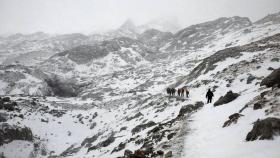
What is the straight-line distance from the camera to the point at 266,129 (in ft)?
37.2

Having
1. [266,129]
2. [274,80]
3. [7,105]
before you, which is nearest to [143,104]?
[7,105]

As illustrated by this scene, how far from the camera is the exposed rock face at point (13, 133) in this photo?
35188 millimetres

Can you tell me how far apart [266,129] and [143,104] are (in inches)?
1356

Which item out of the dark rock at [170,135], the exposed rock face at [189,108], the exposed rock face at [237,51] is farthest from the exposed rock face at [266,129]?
the exposed rock face at [237,51]

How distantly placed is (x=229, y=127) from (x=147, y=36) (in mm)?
144185

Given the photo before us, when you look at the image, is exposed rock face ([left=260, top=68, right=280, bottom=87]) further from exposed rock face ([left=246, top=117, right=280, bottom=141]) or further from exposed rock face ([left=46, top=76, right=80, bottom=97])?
exposed rock face ([left=46, top=76, right=80, bottom=97])

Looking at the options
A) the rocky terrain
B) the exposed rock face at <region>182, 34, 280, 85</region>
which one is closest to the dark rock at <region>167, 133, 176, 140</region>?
the rocky terrain

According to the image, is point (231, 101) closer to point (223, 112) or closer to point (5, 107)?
point (223, 112)

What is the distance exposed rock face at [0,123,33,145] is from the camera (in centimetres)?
3519

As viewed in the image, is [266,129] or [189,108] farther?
[189,108]

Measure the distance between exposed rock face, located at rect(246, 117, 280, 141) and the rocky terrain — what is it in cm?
4

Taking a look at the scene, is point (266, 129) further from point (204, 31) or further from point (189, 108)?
point (204, 31)

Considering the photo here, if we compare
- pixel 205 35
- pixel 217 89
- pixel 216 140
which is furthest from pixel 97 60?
pixel 216 140

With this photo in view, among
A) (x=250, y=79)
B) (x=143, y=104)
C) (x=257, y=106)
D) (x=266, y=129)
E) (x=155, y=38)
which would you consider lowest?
(x=143, y=104)
